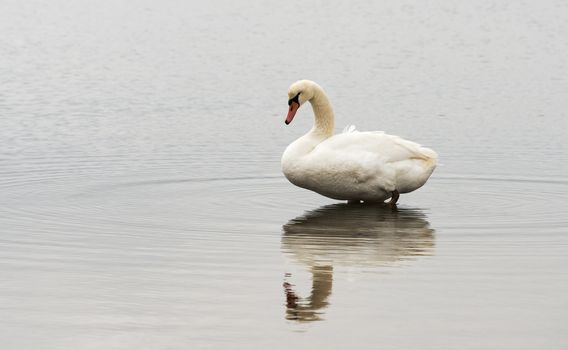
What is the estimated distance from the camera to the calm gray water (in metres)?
8.48

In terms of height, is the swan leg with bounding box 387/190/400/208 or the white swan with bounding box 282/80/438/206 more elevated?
the white swan with bounding box 282/80/438/206

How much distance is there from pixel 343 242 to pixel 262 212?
203 centimetres

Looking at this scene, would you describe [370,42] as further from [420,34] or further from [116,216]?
[116,216]

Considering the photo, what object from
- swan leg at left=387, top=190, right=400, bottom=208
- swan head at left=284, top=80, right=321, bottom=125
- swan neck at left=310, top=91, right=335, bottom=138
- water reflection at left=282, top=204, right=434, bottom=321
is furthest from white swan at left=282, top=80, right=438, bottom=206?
swan head at left=284, top=80, right=321, bottom=125

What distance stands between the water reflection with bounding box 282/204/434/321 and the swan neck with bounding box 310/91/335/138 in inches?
41.1

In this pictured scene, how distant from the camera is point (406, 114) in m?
23.4

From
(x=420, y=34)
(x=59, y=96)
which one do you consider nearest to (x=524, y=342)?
(x=59, y=96)

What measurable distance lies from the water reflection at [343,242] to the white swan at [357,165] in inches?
10.8

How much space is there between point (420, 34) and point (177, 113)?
20.4m

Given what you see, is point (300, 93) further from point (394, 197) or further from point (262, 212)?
point (262, 212)

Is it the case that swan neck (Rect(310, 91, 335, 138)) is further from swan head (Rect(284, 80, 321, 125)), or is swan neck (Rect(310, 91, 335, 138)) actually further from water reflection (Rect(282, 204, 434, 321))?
water reflection (Rect(282, 204, 434, 321))

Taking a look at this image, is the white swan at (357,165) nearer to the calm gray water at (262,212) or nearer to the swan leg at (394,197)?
the swan leg at (394,197)

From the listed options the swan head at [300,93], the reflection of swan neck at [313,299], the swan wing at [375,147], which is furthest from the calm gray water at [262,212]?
the swan head at [300,93]

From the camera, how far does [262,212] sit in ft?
44.8
